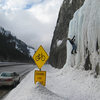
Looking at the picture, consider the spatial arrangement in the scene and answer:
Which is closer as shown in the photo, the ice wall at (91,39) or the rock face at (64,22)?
the ice wall at (91,39)

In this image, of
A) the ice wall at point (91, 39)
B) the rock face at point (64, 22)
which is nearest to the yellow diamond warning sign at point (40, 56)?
the ice wall at point (91, 39)

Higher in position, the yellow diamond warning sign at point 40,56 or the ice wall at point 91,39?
the ice wall at point 91,39

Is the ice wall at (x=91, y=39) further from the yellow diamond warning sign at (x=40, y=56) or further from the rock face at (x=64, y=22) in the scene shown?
the rock face at (x=64, y=22)

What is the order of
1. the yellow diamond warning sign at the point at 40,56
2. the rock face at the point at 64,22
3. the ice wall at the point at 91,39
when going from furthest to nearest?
the rock face at the point at 64,22
the ice wall at the point at 91,39
the yellow diamond warning sign at the point at 40,56

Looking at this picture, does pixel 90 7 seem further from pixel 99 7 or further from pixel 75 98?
pixel 75 98

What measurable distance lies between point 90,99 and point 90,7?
262 inches

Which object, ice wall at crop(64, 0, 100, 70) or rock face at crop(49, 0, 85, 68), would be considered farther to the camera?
rock face at crop(49, 0, 85, 68)

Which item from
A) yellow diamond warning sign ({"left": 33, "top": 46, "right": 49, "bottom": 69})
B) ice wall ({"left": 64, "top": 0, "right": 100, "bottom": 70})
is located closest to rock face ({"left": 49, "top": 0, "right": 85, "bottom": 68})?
ice wall ({"left": 64, "top": 0, "right": 100, "bottom": 70})

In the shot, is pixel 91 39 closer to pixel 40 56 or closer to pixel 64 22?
pixel 40 56

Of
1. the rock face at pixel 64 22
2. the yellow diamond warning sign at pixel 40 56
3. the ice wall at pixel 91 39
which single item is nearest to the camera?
the yellow diamond warning sign at pixel 40 56

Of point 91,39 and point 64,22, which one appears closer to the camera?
point 91,39

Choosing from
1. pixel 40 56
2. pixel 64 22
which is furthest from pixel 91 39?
pixel 64 22

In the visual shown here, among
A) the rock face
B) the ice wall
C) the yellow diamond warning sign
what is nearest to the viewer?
the yellow diamond warning sign

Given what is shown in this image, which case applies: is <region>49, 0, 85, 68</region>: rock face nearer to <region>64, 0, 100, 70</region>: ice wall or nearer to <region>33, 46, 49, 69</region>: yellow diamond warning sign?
<region>64, 0, 100, 70</region>: ice wall
